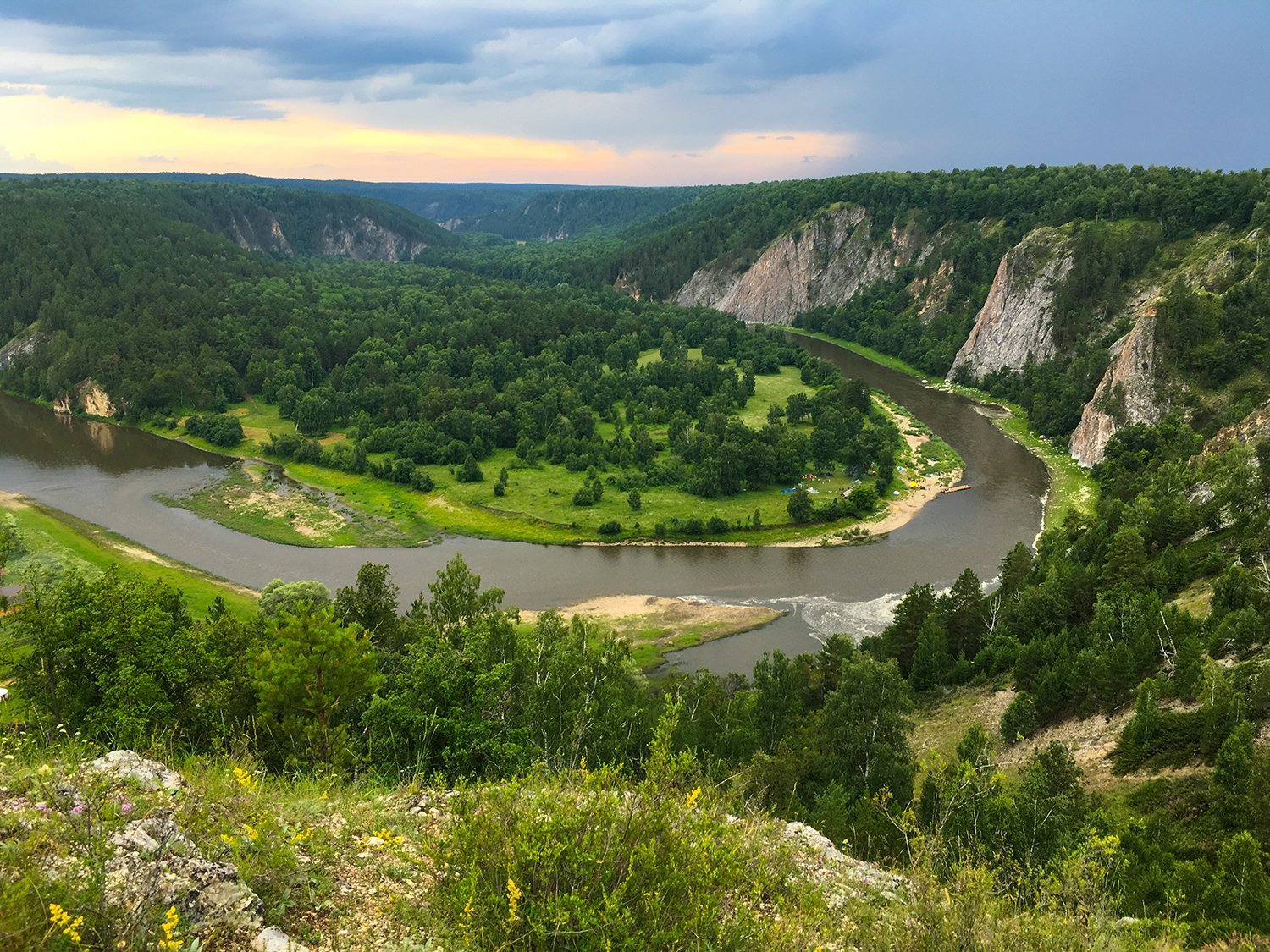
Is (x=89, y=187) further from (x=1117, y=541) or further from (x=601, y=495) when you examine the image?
(x=1117, y=541)

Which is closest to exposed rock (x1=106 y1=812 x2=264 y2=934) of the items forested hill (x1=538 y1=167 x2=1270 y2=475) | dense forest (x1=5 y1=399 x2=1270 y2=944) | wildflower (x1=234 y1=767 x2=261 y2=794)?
wildflower (x1=234 y1=767 x2=261 y2=794)

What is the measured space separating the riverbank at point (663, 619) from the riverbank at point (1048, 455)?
25679 mm

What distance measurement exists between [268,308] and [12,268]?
36430 mm

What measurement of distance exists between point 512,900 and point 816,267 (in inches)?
5819

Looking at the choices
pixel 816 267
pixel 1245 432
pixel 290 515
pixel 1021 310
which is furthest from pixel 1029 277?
pixel 290 515

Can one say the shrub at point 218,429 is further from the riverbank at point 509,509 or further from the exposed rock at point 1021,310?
the exposed rock at point 1021,310

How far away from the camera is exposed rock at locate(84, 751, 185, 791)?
8359 mm

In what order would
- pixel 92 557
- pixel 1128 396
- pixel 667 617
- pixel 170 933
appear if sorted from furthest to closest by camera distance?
pixel 1128 396 → pixel 92 557 → pixel 667 617 → pixel 170 933

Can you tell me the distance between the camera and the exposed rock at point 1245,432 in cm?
4479

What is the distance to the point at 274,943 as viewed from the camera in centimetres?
660

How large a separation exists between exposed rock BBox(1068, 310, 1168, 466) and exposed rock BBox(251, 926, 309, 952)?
69.2 m

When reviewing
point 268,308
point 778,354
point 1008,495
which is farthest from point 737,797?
point 268,308

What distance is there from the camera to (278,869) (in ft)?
24.3

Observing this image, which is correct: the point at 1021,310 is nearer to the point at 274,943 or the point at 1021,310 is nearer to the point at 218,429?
the point at 218,429
